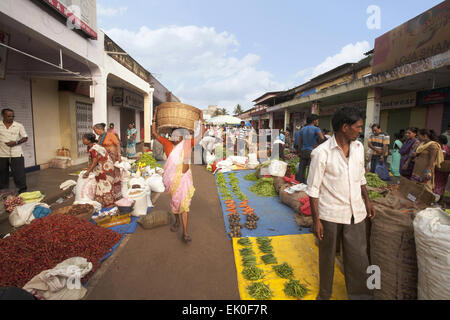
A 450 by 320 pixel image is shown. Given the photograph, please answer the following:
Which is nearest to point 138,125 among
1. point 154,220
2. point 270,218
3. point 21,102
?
point 21,102

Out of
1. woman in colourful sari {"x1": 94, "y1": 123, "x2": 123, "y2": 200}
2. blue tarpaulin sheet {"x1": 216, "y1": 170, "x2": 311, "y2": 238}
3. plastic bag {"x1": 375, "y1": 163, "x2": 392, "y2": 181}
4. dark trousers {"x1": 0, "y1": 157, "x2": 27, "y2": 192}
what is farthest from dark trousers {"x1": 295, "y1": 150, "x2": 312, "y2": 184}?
dark trousers {"x1": 0, "y1": 157, "x2": 27, "y2": 192}

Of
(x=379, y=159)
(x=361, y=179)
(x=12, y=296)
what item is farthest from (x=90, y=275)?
(x=379, y=159)

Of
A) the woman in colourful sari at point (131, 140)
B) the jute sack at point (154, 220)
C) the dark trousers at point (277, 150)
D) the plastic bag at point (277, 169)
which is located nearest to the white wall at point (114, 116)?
the woman in colourful sari at point (131, 140)

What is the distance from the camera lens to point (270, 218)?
4.14 metres

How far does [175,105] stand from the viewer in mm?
3506

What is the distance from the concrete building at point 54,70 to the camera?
480cm

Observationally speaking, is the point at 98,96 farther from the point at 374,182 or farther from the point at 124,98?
the point at 374,182

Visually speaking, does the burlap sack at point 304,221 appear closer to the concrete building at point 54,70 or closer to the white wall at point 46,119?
the concrete building at point 54,70

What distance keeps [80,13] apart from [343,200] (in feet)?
25.9

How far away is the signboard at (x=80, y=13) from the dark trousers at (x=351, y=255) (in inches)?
269

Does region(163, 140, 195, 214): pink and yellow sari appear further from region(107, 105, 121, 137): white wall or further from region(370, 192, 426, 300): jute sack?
region(107, 105, 121, 137): white wall

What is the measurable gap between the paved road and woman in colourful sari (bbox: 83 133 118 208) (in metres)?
1.53

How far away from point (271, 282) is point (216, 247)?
102 centimetres

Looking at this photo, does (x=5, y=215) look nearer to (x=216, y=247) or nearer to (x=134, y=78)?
(x=216, y=247)
